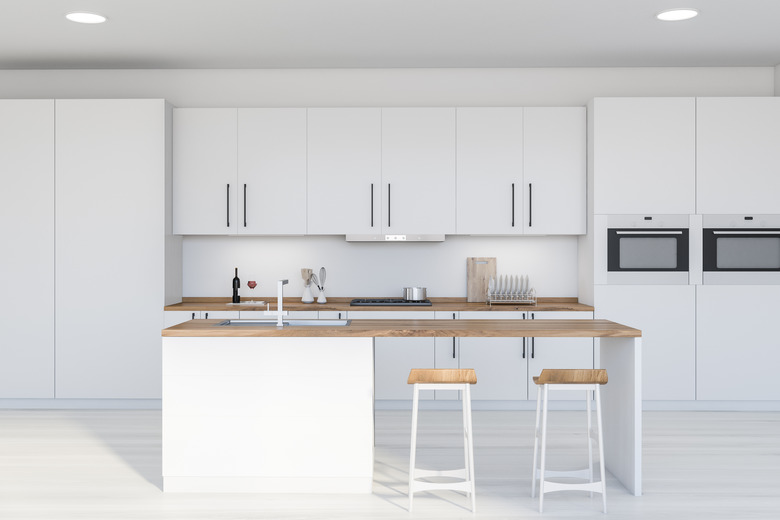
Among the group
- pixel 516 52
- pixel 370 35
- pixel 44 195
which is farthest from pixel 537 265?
pixel 44 195

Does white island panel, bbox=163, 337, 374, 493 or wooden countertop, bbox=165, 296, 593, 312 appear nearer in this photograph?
white island panel, bbox=163, 337, 374, 493

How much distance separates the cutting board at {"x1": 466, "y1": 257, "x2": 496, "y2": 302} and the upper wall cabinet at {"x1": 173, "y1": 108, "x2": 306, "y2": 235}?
1.54 m

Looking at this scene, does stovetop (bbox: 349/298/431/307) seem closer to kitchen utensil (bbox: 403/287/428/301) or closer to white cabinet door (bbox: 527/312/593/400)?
kitchen utensil (bbox: 403/287/428/301)

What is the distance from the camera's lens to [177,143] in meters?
5.50

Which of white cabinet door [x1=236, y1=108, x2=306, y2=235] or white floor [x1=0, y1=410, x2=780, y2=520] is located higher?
white cabinet door [x1=236, y1=108, x2=306, y2=235]

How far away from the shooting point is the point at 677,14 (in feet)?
14.5

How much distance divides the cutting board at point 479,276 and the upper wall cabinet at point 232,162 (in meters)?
1.54

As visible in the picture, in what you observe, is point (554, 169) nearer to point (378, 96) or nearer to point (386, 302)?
point (378, 96)

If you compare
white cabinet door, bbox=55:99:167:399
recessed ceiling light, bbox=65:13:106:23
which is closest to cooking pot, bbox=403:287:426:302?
white cabinet door, bbox=55:99:167:399

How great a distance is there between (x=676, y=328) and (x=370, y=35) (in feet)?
10.9

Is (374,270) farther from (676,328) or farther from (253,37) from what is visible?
(676,328)

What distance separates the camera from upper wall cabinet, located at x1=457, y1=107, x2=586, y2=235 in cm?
548

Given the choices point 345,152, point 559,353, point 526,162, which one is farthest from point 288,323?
point 526,162

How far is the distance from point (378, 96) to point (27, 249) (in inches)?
125
